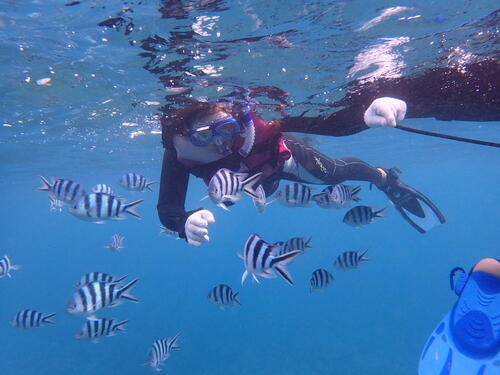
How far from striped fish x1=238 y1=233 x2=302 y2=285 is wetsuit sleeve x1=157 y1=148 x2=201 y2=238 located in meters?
2.58

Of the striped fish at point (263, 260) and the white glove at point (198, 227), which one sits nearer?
the striped fish at point (263, 260)

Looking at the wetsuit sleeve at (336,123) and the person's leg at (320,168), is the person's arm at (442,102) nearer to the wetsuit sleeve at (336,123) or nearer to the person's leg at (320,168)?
the wetsuit sleeve at (336,123)

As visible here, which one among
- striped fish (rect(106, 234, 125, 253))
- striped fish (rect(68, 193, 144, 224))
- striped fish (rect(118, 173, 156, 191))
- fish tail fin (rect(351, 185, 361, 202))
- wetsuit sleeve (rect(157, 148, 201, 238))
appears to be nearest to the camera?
striped fish (rect(68, 193, 144, 224))

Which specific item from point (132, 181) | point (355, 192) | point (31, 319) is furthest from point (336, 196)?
point (31, 319)

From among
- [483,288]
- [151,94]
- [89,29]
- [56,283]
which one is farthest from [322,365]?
[56,283]

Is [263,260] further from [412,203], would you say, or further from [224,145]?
[412,203]

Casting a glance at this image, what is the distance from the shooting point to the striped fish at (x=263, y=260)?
9.42 feet

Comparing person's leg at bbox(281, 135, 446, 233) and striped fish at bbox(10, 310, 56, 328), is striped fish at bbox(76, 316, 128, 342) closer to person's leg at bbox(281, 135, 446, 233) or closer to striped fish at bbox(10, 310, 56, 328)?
striped fish at bbox(10, 310, 56, 328)

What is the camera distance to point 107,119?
1523 cm

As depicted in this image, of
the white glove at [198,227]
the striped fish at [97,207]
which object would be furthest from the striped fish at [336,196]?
the striped fish at [97,207]

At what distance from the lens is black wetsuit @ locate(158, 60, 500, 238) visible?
645 centimetres

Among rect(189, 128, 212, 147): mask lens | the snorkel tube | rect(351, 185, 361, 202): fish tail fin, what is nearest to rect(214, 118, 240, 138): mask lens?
rect(189, 128, 212, 147): mask lens

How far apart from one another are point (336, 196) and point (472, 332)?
3575 mm

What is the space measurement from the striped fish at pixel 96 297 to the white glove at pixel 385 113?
182 inches
